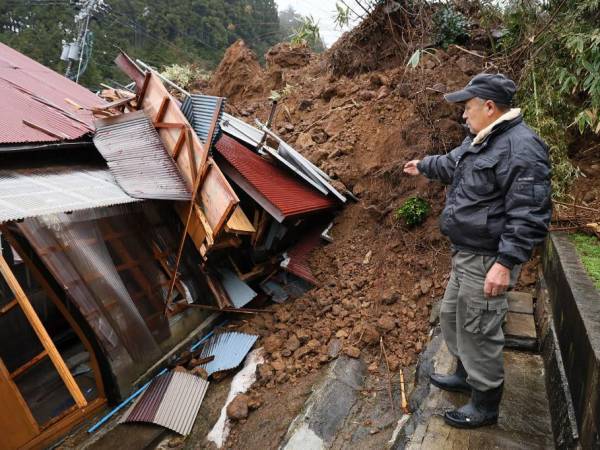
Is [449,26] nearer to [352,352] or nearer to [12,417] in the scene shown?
[352,352]

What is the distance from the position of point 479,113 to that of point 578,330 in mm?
1387

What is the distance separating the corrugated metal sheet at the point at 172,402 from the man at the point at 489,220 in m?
2.61

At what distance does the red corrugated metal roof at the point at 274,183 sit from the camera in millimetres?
5168

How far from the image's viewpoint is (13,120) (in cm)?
507

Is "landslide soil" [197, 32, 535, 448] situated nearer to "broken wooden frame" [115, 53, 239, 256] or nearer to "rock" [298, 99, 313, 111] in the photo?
"rock" [298, 99, 313, 111]

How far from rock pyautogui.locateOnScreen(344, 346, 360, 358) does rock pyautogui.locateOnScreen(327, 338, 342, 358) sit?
0.37 ft

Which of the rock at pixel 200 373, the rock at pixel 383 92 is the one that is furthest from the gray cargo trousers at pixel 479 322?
the rock at pixel 383 92

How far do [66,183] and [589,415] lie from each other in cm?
482

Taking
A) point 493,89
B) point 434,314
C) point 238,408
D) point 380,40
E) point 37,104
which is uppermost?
point 380,40

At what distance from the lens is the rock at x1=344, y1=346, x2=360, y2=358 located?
4.14 m

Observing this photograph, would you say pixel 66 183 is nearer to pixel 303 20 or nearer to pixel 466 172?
pixel 466 172

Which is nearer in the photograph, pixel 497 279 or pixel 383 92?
pixel 497 279

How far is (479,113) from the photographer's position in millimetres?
2445

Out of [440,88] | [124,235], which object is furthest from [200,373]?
[440,88]
